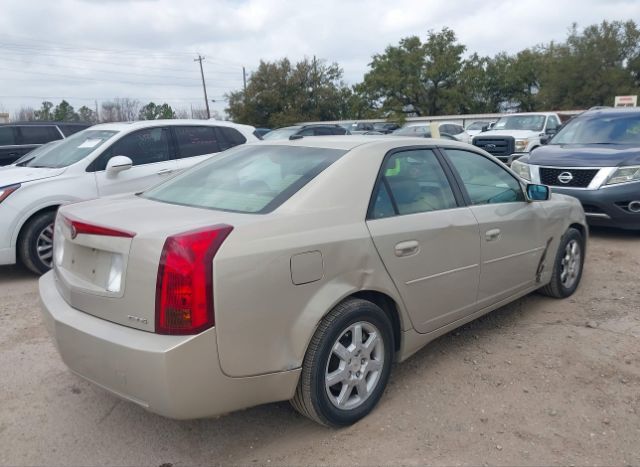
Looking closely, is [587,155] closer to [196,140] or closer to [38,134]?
[196,140]

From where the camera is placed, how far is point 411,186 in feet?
11.5

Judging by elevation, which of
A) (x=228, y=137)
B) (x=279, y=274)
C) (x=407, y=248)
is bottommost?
(x=407, y=248)

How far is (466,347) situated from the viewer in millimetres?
4094

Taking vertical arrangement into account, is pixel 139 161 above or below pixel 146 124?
below

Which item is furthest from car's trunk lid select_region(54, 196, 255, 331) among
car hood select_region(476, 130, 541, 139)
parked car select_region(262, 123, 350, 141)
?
parked car select_region(262, 123, 350, 141)

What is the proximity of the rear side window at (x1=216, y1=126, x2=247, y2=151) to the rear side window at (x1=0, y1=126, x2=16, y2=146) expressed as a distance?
5.95m

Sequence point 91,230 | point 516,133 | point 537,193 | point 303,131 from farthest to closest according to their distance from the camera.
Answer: point 303,131 → point 516,133 → point 537,193 → point 91,230

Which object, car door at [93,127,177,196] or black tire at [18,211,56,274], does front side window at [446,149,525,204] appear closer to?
car door at [93,127,177,196]

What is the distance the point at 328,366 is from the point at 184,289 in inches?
37.0

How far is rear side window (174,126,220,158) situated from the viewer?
23.8 ft

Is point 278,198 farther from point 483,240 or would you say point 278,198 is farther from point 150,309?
point 483,240

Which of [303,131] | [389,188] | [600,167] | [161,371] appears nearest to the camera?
[161,371]

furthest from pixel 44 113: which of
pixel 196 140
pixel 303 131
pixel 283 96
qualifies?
pixel 196 140

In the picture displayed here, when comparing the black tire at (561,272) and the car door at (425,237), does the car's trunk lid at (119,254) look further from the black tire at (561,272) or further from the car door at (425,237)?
the black tire at (561,272)
